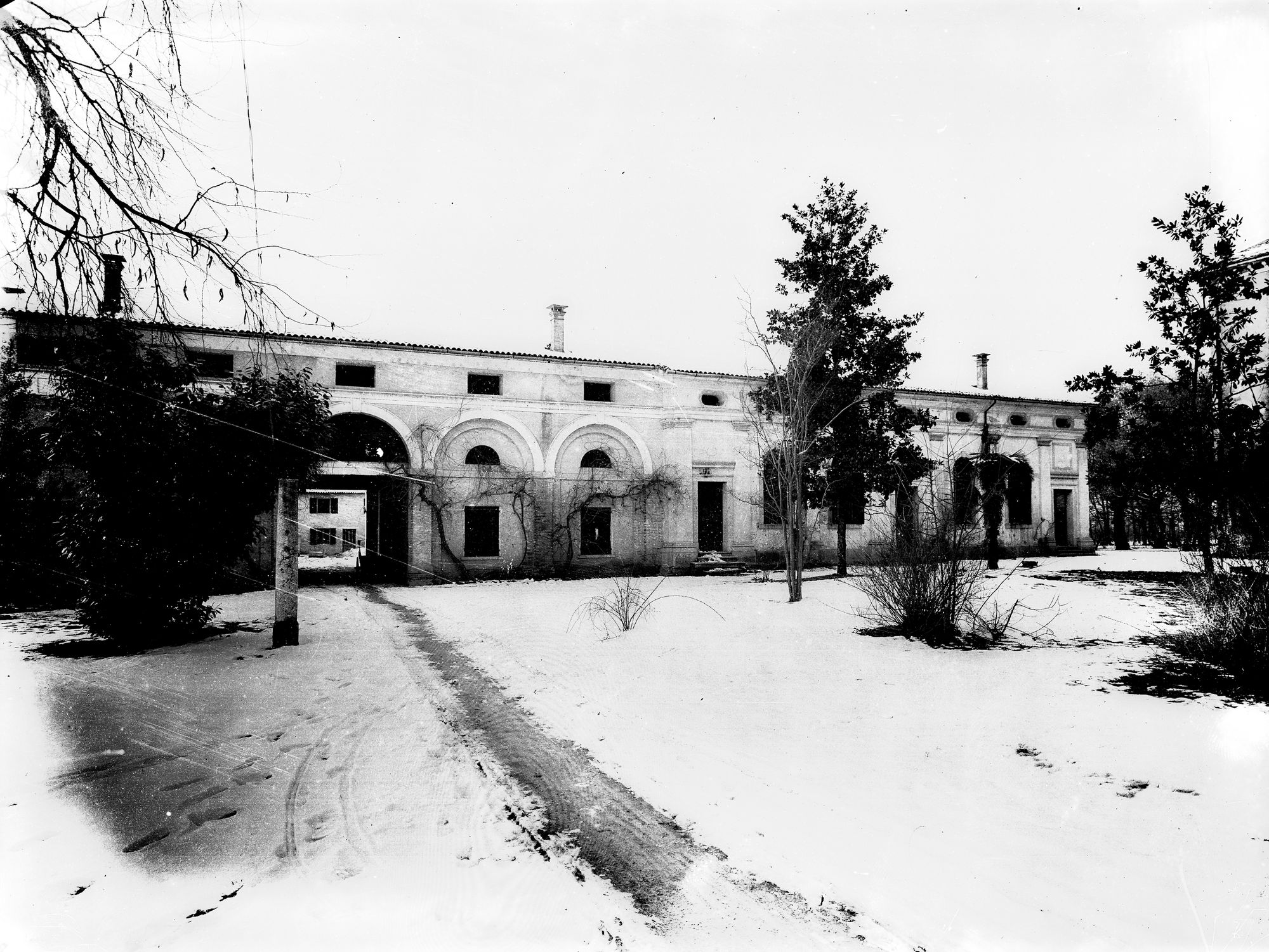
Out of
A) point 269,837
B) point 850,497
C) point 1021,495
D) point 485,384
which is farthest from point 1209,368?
point 1021,495

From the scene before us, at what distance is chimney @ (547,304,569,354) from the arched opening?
21.3ft

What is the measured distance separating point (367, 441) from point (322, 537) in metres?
8.54

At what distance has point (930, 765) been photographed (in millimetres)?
4523

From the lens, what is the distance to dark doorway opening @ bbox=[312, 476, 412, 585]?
18.2m

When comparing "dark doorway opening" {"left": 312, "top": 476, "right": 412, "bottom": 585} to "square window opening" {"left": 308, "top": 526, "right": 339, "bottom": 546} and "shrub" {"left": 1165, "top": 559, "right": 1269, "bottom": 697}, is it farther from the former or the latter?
"shrub" {"left": 1165, "top": 559, "right": 1269, "bottom": 697}

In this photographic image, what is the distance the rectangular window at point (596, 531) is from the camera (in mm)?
20078

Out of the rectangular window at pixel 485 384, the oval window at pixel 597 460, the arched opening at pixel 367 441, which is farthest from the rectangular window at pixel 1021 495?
the arched opening at pixel 367 441

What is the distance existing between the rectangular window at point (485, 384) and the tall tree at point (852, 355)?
333 inches

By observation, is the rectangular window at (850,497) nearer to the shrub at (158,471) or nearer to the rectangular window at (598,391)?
the rectangular window at (598,391)

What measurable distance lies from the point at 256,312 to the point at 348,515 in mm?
22792

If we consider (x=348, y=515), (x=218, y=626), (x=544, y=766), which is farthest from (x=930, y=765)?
(x=348, y=515)

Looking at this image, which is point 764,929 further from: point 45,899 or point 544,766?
point 45,899

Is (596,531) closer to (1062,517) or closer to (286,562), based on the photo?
(286,562)

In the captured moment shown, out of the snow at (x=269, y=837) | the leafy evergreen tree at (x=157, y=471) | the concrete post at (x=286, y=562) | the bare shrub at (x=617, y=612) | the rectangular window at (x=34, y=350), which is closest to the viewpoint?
the snow at (x=269, y=837)
